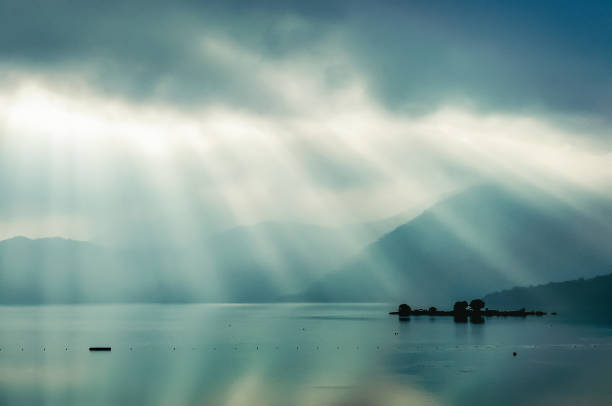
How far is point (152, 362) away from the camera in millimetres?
97750

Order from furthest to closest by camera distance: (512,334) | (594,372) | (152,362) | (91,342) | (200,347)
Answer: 1. (512,334)
2. (91,342)
3. (200,347)
4. (152,362)
5. (594,372)

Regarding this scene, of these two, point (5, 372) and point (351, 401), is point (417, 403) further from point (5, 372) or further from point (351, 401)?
point (5, 372)

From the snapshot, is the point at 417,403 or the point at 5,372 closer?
the point at 417,403

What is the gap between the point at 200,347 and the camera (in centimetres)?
12388

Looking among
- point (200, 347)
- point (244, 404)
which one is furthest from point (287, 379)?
point (200, 347)

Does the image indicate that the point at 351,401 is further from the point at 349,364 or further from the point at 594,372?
the point at 594,372

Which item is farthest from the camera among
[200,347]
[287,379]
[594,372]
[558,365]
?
[200,347]

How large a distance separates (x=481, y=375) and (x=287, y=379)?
2523cm

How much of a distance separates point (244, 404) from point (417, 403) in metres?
17.3

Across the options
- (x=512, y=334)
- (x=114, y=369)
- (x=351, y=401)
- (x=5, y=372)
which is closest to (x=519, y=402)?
(x=351, y=401)

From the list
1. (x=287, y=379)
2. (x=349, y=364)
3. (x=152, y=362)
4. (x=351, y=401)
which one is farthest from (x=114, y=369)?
(x=351, y=401)

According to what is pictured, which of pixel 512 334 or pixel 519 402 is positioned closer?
pixel 519 402

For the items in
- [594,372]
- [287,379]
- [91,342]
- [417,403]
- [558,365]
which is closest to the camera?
[417,403]

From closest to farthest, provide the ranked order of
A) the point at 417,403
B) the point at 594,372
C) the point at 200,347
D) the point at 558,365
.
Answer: the point at 417,403 < the point at 594,372 < the point at 558,365 < the point at 200,347
